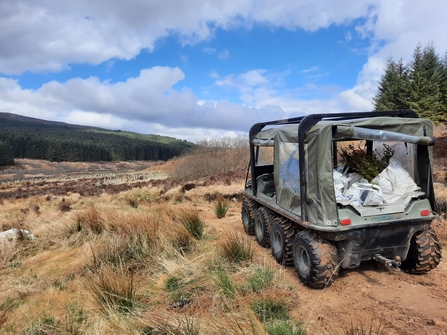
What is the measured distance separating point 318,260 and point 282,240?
3.53ft

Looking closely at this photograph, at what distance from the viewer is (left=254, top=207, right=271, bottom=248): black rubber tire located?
628 cm

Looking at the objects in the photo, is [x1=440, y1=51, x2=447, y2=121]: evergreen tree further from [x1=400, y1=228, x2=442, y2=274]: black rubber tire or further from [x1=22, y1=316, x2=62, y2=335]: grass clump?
[x1=22, y1=316, x2=62, y2=335]: grass clump

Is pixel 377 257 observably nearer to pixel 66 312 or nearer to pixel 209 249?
pixel 209 249

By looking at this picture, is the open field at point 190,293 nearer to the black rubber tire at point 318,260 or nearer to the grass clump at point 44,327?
the grass clump at point 44,327

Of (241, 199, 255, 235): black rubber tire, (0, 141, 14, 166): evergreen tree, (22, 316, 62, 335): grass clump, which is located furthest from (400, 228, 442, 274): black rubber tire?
(0, 141, 14, 166): evergreen tree

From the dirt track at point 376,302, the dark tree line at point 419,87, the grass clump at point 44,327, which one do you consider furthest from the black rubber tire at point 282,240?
the dark tree line at point 419,87

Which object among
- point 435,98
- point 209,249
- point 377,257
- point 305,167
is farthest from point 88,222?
point 435,98

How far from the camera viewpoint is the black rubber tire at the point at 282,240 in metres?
5.12

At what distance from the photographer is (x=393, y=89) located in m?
37.9

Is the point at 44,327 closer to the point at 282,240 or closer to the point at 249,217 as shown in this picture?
the point at 282,240

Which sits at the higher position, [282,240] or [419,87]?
[419,87]

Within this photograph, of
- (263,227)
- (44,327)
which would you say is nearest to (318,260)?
(263,227)

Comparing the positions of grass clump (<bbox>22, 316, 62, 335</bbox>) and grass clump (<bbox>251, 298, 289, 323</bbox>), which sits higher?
grass clump (<bbox>251, 298, 289, 323</bbox>)

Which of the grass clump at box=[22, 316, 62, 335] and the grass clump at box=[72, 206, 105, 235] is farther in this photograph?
the grass clump at box=[72, 206, 105, 235]
